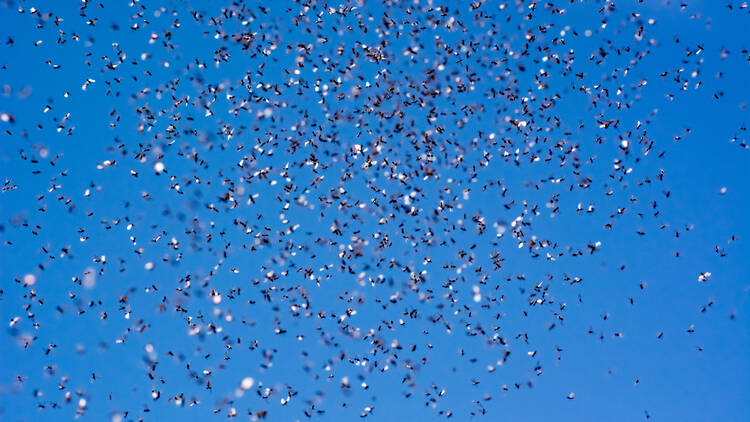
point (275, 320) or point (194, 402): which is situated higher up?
point (275, 320)

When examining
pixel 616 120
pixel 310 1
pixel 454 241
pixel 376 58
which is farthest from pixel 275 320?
pixel 616 120

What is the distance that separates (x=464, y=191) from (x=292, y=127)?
3.89 meters

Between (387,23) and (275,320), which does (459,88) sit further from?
(275,320)

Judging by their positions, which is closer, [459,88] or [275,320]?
[275,320]

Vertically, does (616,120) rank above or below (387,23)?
below

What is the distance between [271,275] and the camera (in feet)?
49.1

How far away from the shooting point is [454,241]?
50.3ft

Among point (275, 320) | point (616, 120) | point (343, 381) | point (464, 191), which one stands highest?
point (616, 120)

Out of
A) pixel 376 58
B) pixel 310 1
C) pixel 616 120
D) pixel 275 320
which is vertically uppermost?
pixel 310 1

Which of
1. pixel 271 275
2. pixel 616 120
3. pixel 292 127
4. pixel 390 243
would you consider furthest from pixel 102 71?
pixel 616 120

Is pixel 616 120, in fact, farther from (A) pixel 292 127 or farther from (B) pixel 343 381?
(B) pixel 343 381

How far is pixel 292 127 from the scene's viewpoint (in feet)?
50.9

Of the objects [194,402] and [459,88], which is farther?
[459,88]

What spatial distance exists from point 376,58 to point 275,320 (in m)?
5.95
